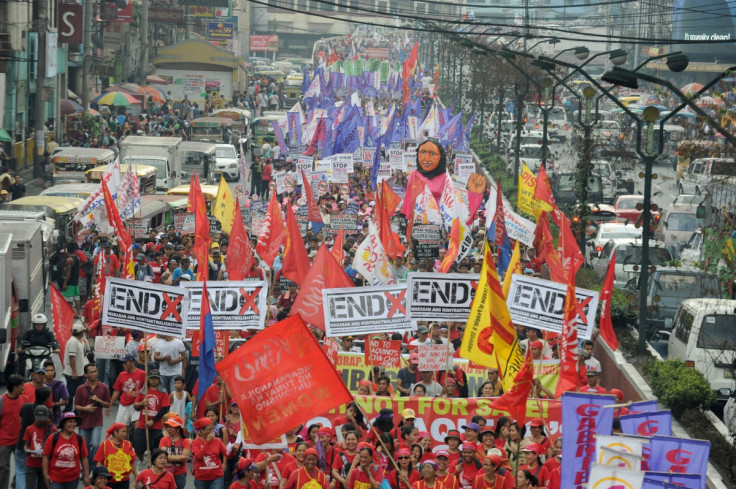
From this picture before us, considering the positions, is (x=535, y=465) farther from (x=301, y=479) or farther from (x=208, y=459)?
(x=208, y=459)

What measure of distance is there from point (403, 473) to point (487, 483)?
87cm

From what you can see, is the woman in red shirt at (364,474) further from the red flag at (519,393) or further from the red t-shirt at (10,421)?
the red t-shirt at (10,421)

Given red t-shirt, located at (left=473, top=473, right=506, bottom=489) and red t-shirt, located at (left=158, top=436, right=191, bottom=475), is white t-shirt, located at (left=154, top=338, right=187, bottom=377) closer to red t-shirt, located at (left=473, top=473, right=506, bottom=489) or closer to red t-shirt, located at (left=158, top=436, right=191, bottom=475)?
red t-shirt, located at (left=158, top=436, right=191, bottom=475)

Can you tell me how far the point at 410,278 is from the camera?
14414 mm

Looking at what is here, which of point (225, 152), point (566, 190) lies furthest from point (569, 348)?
point (225, 152)

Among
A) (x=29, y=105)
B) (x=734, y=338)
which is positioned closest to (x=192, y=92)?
(x=29, y=105)

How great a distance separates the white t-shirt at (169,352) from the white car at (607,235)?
1285cm

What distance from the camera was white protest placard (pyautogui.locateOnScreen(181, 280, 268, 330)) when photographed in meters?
14.6

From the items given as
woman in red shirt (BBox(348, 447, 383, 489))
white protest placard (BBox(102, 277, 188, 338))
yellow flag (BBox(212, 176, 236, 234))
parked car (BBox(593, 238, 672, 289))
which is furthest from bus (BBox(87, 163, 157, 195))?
woman in red shirt (BBox(348, 447, 383, 489))

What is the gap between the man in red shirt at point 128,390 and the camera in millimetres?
13719

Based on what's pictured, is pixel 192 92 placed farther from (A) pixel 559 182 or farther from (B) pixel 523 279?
(B) pixel 523 279

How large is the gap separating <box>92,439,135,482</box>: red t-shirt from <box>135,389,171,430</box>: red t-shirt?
1.87 m

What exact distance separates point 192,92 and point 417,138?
31.8m

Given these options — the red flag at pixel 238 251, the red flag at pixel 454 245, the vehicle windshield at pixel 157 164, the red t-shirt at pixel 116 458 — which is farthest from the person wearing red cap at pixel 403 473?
the vehicle windshield at pixel 157 164
